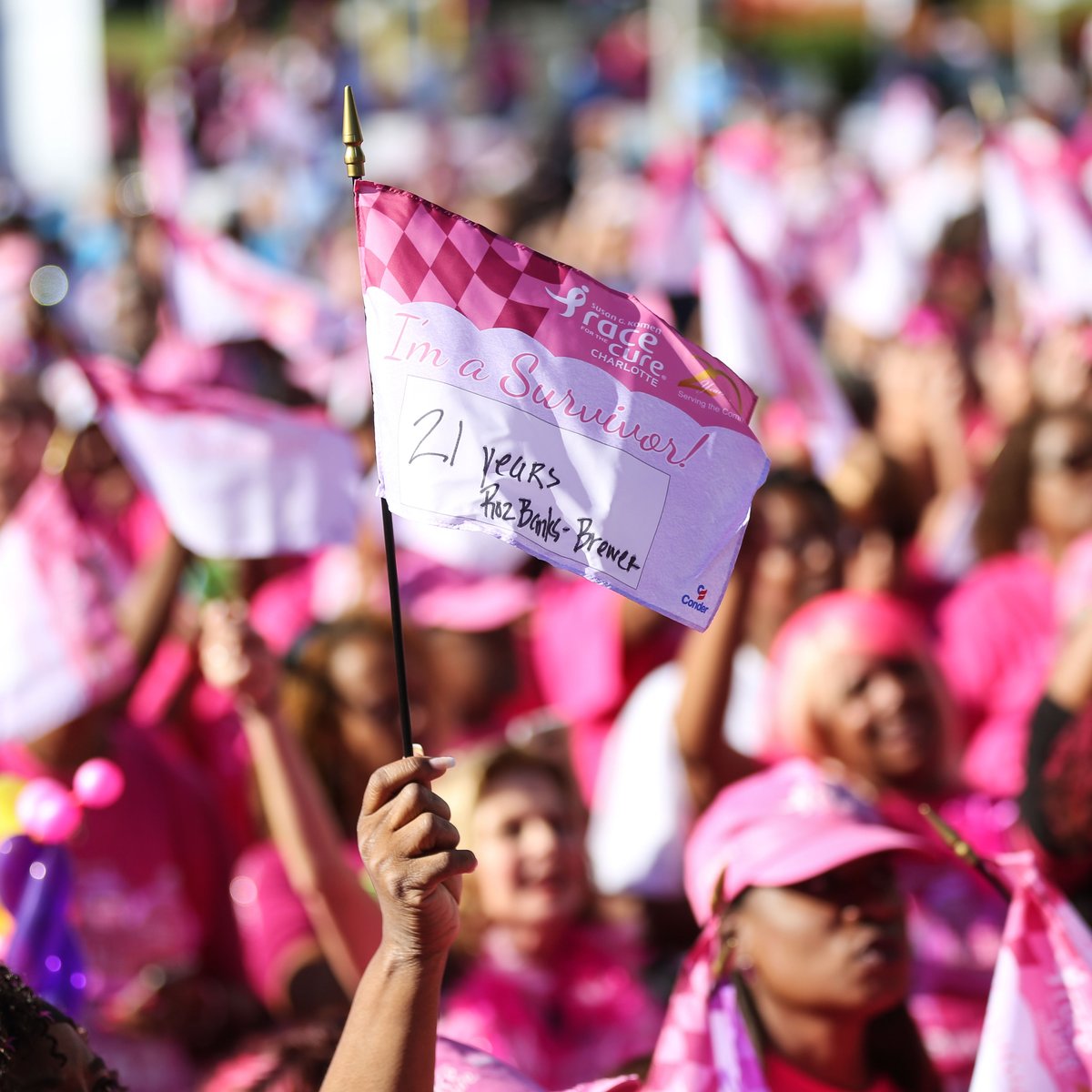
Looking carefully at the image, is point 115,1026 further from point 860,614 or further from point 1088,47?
point 1088,47

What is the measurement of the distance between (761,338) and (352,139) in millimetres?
2874

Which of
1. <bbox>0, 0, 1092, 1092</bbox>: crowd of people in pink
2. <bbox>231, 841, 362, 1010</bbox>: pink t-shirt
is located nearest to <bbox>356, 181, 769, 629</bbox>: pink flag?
<bbox>0, 0, 1092, 1092</bbox>: crowd of people in pink

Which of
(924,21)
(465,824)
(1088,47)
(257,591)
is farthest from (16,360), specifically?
(924,21)

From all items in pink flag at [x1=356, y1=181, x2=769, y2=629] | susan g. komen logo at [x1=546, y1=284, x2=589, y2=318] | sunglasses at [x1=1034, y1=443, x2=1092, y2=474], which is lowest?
sunglasses at [x1=1034, y1=443, x2=1092, y2=474]

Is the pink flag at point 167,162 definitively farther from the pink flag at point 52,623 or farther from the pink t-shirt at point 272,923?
the pink t-shirt at point 272,923

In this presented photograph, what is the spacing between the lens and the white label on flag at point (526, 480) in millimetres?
1856

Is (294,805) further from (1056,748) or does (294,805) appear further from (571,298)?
(1056,748)

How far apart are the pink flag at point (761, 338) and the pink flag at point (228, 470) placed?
1.28 meters

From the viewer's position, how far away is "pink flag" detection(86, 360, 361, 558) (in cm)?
356

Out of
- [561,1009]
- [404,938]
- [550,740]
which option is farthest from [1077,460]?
[404,938]

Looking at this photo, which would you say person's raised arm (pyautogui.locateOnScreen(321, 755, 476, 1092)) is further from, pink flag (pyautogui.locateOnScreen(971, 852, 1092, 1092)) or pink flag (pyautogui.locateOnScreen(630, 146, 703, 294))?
pink flag (pyautogui.locateOnScreen(630, 146, 703, 294))

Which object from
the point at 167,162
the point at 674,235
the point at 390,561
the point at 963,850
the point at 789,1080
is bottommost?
the point at 789,1080

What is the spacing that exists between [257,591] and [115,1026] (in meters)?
1.91

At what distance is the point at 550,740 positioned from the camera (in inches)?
138
